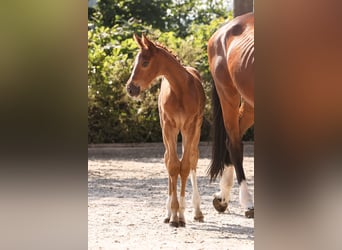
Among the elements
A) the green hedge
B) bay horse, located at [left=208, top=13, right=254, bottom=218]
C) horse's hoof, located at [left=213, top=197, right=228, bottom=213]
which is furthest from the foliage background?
horse's hoof, located at [left=213, top=197, right=228, bottom=213]

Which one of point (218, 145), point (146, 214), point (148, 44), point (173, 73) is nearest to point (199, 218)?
point (146, 214)

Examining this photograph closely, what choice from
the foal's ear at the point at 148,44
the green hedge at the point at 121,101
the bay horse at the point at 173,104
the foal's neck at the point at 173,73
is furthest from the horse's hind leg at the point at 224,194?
the green hedge at the point at 121,101

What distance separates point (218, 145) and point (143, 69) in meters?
1.33

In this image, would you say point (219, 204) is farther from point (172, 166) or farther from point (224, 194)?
point (172, 166)

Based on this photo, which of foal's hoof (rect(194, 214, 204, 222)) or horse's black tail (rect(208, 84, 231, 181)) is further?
horse's black tail (rect(208, 84, 231, 181))

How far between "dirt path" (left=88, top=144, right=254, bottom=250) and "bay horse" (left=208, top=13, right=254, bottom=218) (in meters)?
0.28

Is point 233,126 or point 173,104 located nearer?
point 173,104

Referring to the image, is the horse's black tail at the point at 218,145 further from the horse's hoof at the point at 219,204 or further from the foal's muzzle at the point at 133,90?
the foal's muzzle at the point at 133,90

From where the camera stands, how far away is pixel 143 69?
5973 millimetres

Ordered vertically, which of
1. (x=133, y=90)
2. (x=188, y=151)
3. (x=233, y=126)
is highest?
(x=133, y=90)

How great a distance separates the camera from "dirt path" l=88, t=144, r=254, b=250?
539cm

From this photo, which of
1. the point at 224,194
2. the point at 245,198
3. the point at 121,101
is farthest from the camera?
the point at 121,101

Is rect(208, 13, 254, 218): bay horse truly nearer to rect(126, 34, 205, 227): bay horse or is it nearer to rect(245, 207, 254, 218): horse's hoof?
rect(245, 207, 254, 218): horse's hoof
